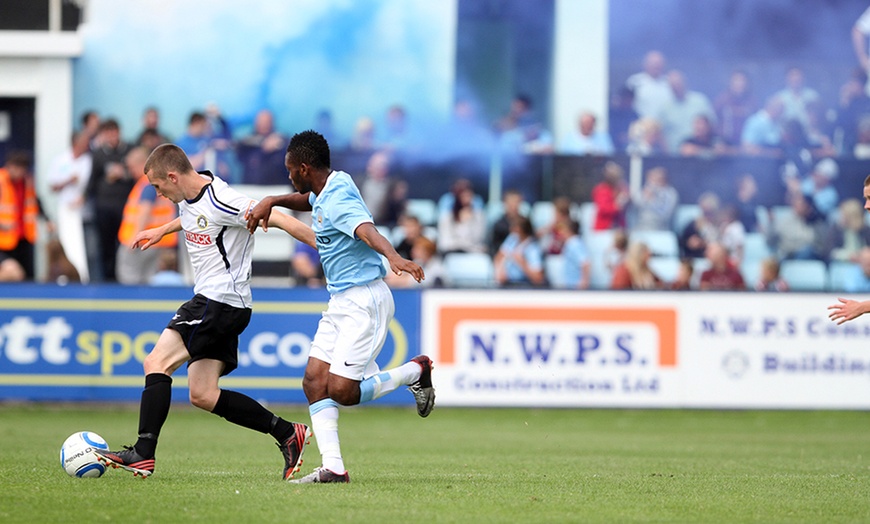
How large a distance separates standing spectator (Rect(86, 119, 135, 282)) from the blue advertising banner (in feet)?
6.12

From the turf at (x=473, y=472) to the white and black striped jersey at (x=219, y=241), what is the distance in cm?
126

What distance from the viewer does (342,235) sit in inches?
339

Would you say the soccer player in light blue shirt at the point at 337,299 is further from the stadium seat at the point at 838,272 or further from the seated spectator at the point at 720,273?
the stadium seat at the point at 838,272

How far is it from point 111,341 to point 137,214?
1.98m

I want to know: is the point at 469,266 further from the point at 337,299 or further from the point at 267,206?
the point at 267,206

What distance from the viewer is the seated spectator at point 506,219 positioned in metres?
19.2

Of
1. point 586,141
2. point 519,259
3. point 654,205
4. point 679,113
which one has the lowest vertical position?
point 519,259

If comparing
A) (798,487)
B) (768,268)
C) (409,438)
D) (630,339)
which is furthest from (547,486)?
(768,268)

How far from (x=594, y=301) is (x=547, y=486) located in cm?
898

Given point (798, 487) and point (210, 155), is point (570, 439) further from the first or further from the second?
point (210, 155)

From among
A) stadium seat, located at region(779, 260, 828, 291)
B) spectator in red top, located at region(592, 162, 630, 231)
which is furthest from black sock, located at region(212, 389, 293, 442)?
stadium seat, located at region(779, 260, 828, 291)

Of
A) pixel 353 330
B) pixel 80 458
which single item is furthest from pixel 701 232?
pixel 80 458

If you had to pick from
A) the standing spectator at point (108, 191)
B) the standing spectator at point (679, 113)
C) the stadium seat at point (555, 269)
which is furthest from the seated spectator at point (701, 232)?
the standing spectator at point (108, 191)

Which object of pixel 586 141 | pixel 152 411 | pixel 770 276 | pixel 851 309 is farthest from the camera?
pixel 586 141
